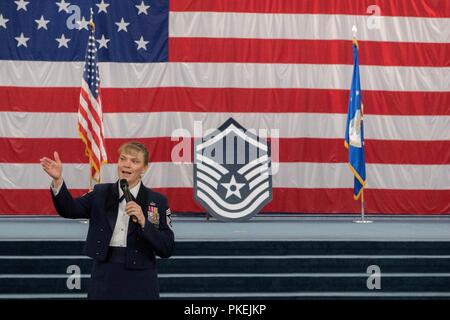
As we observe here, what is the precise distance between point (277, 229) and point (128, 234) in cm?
693

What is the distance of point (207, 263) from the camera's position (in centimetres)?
865

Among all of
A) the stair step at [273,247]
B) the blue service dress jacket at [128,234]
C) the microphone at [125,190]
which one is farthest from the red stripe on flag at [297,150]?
the microphone at [125,190]

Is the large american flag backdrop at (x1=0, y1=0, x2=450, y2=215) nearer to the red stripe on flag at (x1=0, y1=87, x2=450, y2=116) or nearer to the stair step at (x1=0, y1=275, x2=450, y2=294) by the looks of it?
the red stripe on flag at (x1=0, y1=87, x2=450, y2=116)

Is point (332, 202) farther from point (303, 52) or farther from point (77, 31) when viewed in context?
point (77, 31)

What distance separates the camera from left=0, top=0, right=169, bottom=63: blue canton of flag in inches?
491

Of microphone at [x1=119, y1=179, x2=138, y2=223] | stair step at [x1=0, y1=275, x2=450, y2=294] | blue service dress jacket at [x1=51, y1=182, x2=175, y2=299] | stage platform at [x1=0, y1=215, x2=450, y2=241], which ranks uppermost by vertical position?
microphone at [x1=119, y1=179, x2=138, y2=223]

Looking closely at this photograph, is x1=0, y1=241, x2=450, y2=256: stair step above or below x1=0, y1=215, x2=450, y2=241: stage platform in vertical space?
below

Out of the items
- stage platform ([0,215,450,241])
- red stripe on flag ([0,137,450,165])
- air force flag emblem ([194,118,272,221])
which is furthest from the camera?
red stripe on flag ([0,137,450,165])

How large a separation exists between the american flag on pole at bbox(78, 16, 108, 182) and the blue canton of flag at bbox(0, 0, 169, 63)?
1216mm

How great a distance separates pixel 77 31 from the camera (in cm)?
1249

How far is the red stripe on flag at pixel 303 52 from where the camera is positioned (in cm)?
1268

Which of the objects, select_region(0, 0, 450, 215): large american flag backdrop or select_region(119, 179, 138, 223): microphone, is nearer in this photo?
select_region(119, 179, 138, 223): microphone

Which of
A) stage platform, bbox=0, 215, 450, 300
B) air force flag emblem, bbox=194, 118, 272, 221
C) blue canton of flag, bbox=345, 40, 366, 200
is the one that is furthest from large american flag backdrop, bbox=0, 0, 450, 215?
stage platform, bbox=0, 215, 450, 300

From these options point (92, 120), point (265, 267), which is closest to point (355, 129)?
point (265, 267)
